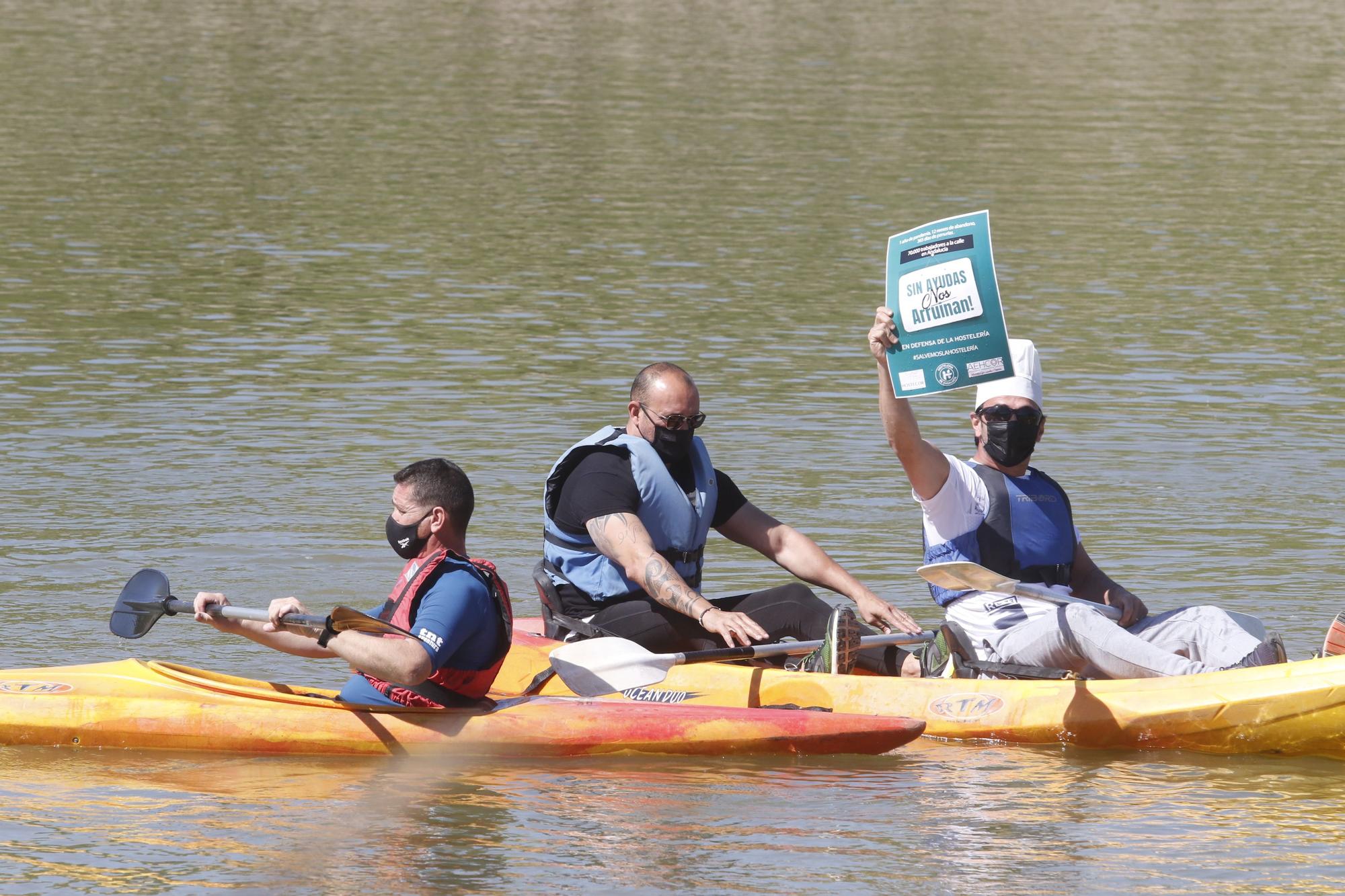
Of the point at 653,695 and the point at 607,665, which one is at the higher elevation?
the point at 607,665

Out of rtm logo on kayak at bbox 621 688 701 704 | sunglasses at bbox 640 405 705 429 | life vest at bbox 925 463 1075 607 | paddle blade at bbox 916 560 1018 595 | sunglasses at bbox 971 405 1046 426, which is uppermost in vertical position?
sunglasses at bbox 640 405 705 429

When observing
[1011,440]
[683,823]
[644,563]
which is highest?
[1011,440]

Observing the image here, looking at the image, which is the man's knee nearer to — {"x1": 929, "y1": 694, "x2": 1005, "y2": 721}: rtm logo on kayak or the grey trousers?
{"x1": 929, "y1": 694, "x2": 1005, "y2": 721}: rtm logo on kayak

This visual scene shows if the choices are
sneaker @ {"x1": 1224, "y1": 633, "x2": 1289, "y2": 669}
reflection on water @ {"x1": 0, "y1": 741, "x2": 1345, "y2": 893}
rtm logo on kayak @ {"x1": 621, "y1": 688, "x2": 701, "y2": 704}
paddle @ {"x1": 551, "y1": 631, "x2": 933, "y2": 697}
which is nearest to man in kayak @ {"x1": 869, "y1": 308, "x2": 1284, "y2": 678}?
sneaker @ {"x1": 1224, "y1": 633, "x2": 1289, "y2": 669}

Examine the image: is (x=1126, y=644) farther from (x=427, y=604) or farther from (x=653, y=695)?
(x=427, y=604)

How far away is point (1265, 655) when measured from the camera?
8.28 metres

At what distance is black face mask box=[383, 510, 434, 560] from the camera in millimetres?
7613

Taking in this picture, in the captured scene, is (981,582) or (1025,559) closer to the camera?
(981,582)

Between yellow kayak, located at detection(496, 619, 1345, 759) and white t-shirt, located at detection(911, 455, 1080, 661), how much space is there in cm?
21

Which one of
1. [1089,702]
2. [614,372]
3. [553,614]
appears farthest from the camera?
[614,372]

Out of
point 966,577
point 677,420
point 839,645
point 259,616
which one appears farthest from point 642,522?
point 259,616

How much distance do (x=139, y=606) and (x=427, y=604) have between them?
152cm

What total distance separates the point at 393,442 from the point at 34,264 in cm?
754

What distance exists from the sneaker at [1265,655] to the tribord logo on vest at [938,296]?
5.56 feet
